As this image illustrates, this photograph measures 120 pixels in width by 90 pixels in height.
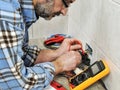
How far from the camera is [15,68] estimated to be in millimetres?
721

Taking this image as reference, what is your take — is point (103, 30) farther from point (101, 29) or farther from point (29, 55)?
point (29, 55)

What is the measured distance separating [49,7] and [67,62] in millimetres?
246

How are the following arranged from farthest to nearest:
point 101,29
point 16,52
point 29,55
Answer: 1. point 29,55
2. point 101,29
3. point 16,52

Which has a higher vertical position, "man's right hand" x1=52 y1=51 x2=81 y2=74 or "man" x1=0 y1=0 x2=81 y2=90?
"man" x1=0 y1=0 x2=81 y2=90

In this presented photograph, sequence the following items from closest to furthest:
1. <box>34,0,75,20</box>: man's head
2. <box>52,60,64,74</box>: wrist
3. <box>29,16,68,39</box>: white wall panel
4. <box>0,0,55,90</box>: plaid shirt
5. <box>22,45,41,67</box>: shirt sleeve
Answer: <box>0,0,55,90</box>: plaid shirt < <box>34,0,75,20</box>: man's head < <box>52,60,64,74</box>: wrist < <box>22,45,41,67</box>: shirt sleeve < <box>29,16,68,39</box>: white wall panel

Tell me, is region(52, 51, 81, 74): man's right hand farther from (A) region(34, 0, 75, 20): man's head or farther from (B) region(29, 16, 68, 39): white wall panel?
(B) region(29, 16, 68, 39): white wall panel

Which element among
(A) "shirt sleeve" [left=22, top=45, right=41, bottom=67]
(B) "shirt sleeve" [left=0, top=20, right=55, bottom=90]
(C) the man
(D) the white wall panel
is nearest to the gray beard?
(C) the man

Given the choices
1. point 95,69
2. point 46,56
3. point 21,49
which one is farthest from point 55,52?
point 21,49

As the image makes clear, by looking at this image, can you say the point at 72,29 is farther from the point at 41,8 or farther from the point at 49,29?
the point at 41,8

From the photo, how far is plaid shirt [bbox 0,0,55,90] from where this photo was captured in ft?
2.20

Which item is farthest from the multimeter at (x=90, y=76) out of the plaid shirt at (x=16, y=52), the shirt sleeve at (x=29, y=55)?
the shirt sleeve at (x=29, y=55)

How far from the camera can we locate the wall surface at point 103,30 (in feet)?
2.67

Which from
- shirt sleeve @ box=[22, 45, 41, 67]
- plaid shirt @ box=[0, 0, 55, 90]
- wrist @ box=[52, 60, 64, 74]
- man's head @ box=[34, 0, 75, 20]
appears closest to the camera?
plaid shirt @ box=[0, 0, 55, 90]

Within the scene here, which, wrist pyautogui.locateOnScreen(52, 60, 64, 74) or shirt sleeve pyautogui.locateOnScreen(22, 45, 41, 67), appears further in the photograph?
shirt sleeve pyautogui.locateOnScreen(22, 45, 41, 67)
